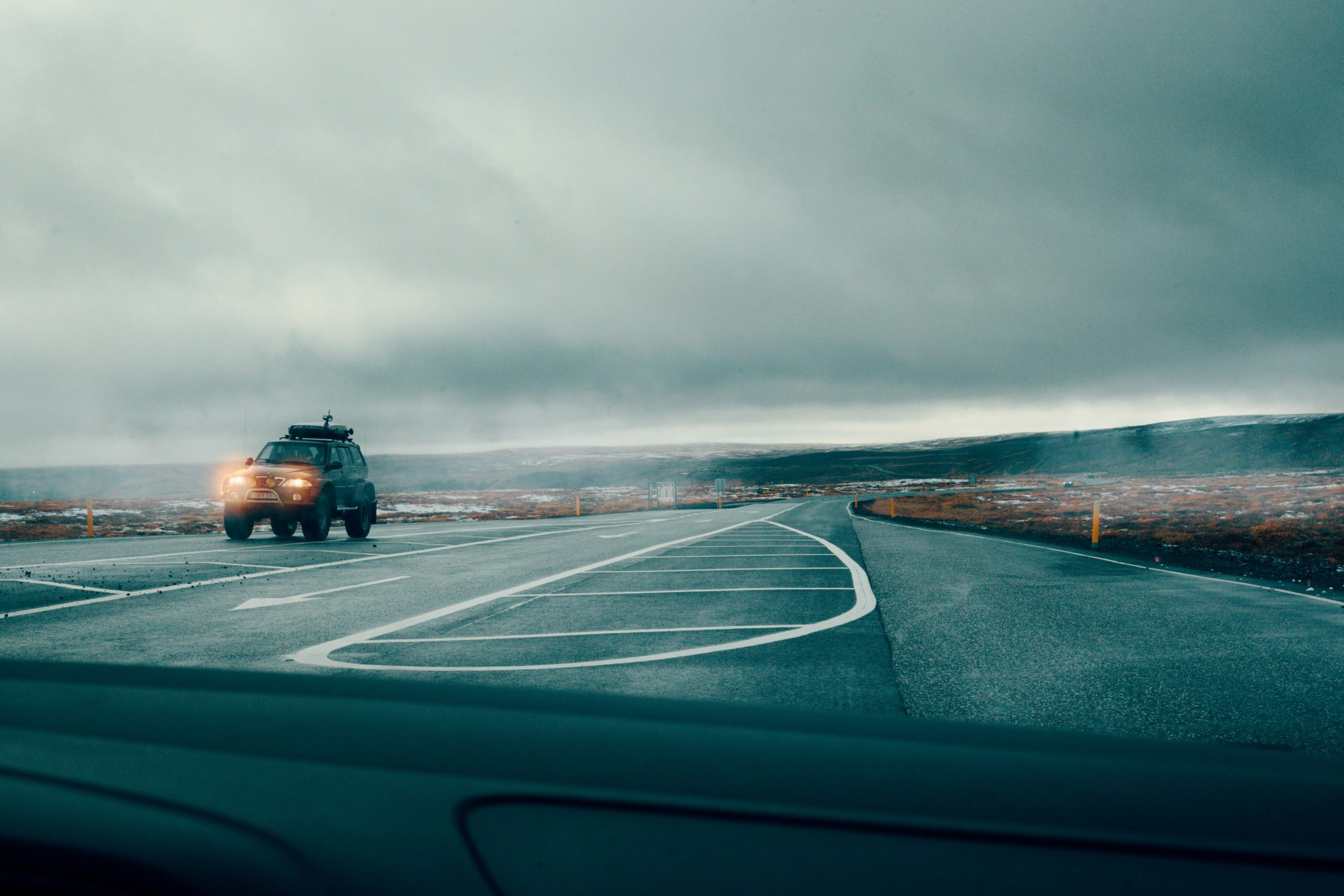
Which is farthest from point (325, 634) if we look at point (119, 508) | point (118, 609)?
point (119, 508)

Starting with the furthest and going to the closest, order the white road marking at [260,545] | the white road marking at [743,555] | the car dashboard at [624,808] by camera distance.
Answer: the white road marking at [743,555] → the white road marking at [260,545] → the car dashboard at [624,808]

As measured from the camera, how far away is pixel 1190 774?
127 centimetres

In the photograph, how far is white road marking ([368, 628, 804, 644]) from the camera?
22.9 ft

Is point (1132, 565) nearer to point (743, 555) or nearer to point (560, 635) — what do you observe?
point (743, 555)

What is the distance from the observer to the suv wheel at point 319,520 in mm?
17781

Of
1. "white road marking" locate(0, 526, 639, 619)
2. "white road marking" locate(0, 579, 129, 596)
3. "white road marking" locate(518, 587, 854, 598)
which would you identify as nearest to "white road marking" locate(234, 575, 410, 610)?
"white road marking" locate(0, 526, 639, 619)

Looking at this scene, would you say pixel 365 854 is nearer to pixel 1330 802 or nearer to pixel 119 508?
pixel 1330 802

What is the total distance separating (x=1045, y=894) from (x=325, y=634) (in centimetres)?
736

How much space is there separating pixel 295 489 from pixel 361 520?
3153 millimetres

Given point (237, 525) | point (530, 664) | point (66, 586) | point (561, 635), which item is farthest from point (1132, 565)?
point (237, 525)

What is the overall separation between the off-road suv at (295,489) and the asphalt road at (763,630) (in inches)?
121

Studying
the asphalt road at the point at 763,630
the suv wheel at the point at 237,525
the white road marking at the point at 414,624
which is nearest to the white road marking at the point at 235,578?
the asphalt road at the point at 763,630

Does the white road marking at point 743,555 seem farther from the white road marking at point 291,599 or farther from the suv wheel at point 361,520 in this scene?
the suv wheel at point 361,520

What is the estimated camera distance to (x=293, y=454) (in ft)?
59.9
